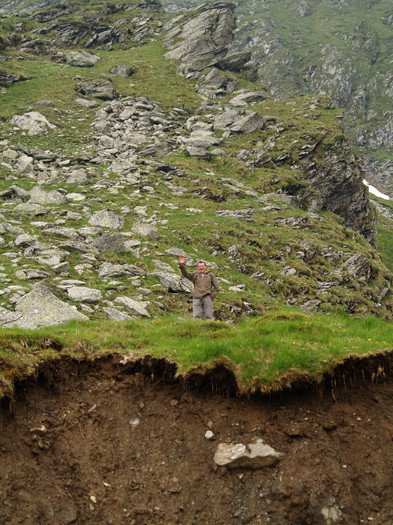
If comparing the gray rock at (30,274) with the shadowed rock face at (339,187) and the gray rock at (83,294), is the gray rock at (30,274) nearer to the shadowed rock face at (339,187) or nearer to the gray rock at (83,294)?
the gray rock at (83,294)

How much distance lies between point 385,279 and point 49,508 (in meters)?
35.3

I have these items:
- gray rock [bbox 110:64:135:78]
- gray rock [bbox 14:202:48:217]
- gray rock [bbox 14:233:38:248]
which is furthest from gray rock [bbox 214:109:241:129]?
gray rock [bbox 14:233:38:248]

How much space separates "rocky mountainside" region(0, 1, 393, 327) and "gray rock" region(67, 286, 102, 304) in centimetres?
9

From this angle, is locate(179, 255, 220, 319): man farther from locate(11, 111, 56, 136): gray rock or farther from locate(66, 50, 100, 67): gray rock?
locate(66, 50, 100, 67): gray rock

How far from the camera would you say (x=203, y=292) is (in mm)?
15078

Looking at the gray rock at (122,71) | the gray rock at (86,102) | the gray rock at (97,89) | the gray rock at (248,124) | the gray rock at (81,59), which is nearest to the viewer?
the gray rock at (248,124)

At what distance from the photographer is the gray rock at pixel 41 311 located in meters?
12.7

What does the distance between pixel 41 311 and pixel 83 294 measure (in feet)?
10.1

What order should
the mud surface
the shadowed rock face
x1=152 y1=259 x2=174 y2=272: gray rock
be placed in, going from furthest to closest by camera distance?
the shadowed rock face < x1=152 y1=259 x2=174 y2=272: gray rock < the mud surface

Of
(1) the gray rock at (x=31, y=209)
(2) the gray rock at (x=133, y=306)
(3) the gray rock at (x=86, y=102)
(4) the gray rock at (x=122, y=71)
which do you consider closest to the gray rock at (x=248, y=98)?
(4) the gray rock at (x=122, y=71)

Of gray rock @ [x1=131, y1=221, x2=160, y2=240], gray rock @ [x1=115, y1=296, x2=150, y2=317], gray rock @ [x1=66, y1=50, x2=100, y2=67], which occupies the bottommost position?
gray rock @ [x1=131, y1=221, x2=160, y2=240]

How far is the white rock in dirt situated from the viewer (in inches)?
291

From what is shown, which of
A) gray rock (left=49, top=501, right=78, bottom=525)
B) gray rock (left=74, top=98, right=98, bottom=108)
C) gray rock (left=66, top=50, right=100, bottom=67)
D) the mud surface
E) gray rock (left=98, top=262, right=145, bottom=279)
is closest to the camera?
gray rock (left=49, top=501, right=78, bottom=525)

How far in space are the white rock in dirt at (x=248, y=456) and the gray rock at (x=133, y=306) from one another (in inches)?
378
